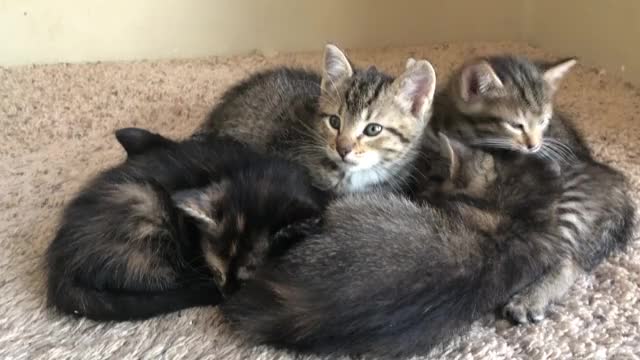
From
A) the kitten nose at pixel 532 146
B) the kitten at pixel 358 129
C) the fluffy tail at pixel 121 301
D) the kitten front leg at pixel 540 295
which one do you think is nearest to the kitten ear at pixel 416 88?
the kitten at pixel 358 129

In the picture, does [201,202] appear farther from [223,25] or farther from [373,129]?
[223,25]

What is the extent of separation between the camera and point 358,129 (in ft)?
4.68

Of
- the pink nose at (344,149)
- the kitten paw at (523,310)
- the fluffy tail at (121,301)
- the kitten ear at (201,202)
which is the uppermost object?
the kitten ear at (201,202)

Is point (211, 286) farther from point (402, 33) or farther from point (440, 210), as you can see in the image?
point (402, 33)

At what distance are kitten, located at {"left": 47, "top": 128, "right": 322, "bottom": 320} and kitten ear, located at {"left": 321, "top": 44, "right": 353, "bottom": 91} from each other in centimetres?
27

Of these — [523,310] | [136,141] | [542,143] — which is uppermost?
[136,141]

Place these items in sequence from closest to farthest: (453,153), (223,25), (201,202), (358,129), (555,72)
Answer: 1. (201,202)
2. (453,153)
3. (358,129)
4. (555,72)
5. (223,25)

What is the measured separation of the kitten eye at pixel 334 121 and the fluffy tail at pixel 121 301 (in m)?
0.43

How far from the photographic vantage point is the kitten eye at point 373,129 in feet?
4.71

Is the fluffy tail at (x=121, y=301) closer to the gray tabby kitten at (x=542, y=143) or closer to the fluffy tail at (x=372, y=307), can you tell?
the fluffy tail at (x=372, y=307)

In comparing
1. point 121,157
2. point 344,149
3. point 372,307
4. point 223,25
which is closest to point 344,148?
point 344,149

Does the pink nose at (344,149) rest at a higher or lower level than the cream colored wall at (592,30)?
higher

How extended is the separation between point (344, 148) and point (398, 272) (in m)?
0.41

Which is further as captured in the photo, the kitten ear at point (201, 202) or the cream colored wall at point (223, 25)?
the cream colored wall at point (223, 25)
